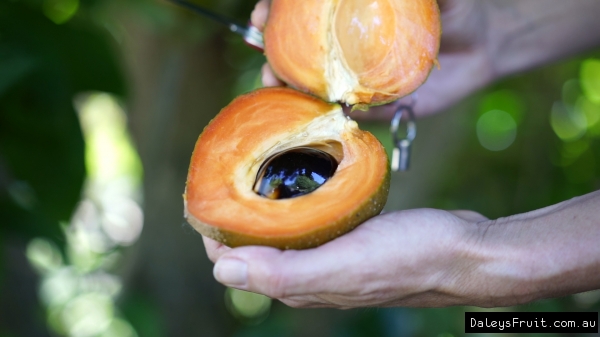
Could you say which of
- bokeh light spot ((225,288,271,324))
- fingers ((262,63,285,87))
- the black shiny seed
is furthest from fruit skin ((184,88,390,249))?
bokeh light spot ((225,288,271,324))

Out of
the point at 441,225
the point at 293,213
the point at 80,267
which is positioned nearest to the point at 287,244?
the point at 293,213

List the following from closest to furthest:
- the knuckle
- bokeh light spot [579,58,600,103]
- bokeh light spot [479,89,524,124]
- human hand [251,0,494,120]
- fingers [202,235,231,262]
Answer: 1. the knuckle
2. fingers [202,235,231,262]
3. human hand [251,0,494,120]
4. bokeh light spot [579,58,600,103]
5. bokeh light spot [479,89,524,124]

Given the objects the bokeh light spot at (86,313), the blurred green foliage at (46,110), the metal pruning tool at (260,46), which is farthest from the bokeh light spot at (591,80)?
the bokeh light spot at (86,313)

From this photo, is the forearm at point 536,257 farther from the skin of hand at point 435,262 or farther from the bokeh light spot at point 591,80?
the bokeh light spot at point 591,80

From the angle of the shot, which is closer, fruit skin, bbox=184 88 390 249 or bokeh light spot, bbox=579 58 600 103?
fruit skin, bbox=184 88 390 249

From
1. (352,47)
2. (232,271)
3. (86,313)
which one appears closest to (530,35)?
(352,47)

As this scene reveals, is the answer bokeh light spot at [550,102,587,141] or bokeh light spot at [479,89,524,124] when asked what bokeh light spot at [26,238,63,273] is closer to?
bokeh light spot at [479,89,524,124]
